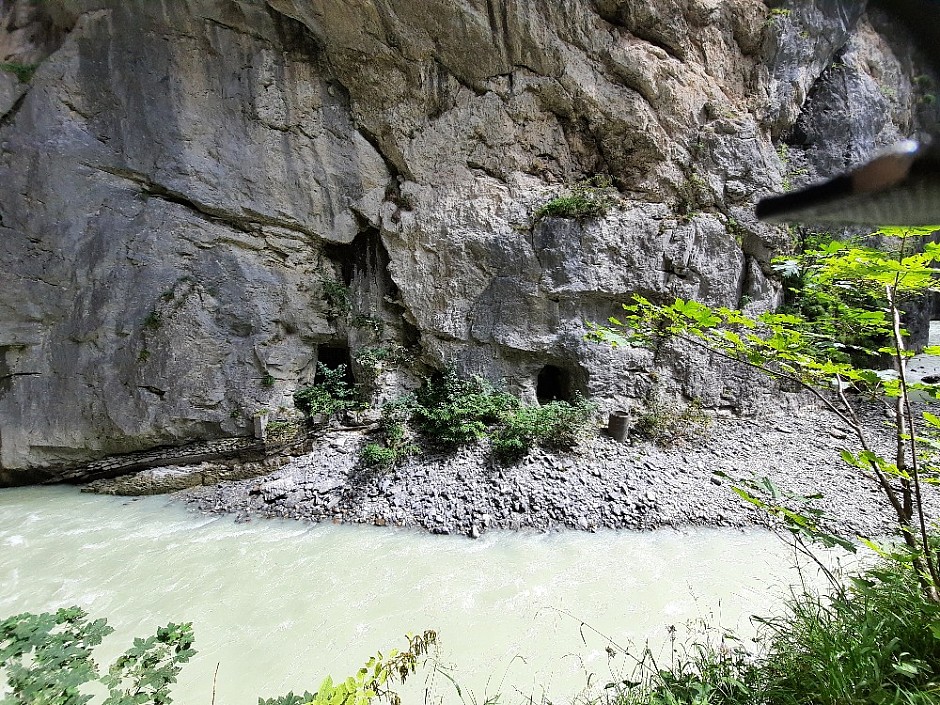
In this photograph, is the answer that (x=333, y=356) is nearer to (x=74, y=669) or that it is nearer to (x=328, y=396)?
(x=328, y=396)

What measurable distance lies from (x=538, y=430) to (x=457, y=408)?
133 centimetres

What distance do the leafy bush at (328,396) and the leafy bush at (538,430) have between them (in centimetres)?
280

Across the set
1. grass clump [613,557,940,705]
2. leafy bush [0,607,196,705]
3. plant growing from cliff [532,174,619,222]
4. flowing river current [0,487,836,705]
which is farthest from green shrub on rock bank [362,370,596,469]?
leafy bush [0,607,196,705]

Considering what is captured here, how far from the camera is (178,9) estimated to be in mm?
6684

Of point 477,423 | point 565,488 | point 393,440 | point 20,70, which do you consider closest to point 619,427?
point 565,488

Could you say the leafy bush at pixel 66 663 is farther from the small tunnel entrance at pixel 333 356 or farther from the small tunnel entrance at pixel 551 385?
the small tunnel entrance at pixel 551 385

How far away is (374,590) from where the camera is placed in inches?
143

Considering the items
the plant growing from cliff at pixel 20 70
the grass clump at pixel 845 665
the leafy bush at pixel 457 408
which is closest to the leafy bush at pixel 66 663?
the grass clump at pixel 845 665

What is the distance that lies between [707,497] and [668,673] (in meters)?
3.95

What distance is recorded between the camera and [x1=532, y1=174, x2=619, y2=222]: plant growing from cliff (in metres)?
7.13

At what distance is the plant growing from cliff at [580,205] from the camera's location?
23.4 feet

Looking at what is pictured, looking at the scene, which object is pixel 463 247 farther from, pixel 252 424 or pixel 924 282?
pixel 924 282

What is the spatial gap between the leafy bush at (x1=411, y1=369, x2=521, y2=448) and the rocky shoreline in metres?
0.32

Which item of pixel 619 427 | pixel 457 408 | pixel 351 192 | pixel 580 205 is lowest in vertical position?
pixel 619 427
